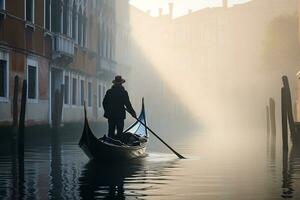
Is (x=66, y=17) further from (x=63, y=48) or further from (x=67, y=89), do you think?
(x=67, y=89)

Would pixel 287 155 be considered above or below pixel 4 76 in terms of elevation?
below

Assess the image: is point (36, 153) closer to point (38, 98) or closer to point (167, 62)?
point (38, 98)

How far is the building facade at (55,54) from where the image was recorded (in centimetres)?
1738

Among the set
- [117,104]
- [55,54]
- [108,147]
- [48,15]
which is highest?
[48,15]

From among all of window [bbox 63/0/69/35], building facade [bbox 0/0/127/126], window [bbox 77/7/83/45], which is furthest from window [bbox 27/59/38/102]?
window [bbox 77/7/83/45]

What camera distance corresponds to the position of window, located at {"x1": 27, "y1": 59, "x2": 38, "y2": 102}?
62.8 feet

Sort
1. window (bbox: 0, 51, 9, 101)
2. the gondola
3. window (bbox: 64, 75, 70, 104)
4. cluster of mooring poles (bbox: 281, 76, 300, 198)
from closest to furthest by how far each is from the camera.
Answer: cluster of mooring poles (bbox: 281, 76, 300, 198) < the gondola < window (bbox: 0, 51, 9, 101) < window (bbox: 64, 75, 70, 104)

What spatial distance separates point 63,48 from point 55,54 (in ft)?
2.52

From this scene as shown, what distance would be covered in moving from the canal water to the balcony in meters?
8.65

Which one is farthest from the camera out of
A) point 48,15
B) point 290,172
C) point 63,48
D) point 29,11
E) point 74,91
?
point 74,91

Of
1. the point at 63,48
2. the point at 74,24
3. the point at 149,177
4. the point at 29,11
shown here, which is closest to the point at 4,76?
the point at 29,11

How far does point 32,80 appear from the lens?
64.4 feet

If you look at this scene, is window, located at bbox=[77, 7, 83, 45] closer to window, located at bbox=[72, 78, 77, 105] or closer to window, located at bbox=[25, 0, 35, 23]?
window, located at bbox=[72, 78, 77, 105]

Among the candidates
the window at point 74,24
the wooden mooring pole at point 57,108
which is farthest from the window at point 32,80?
the window at point 74,24
